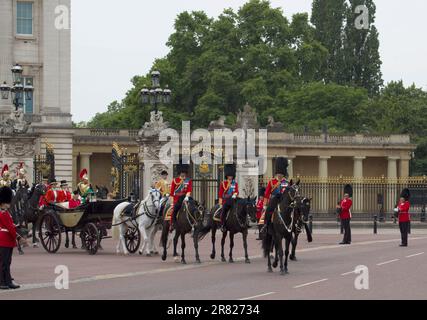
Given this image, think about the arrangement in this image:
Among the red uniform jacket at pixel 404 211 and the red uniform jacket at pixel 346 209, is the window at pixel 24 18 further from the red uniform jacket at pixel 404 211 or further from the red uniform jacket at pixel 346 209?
the red uniform jacket at pixel 404 211

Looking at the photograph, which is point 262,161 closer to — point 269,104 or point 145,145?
point 269,104

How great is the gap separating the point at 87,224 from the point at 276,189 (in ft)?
23.8

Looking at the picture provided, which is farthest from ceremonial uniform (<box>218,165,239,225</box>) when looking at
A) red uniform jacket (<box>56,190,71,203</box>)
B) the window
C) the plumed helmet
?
the window

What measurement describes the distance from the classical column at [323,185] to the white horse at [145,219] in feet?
87.6

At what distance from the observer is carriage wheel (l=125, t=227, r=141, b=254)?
94.3 feet

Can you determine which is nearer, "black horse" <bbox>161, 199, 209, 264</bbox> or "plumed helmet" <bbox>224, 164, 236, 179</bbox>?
"black horse" <bbox>161, 199, 209, 264</bbox>

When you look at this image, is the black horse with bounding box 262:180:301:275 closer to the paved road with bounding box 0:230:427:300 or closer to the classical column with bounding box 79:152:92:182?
the paved road with bounding box 0:230:427:300

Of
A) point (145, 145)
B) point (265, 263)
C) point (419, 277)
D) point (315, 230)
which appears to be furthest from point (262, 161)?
point (419, 277)

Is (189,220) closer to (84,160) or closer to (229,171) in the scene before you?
(229,171)

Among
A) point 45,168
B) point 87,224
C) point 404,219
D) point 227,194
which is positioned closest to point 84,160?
point 45,168

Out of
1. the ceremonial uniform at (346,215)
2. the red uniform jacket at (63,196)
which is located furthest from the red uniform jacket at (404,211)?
the red uniform jacket at (63,196)

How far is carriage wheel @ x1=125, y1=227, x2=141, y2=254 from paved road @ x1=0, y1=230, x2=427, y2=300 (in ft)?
2.18

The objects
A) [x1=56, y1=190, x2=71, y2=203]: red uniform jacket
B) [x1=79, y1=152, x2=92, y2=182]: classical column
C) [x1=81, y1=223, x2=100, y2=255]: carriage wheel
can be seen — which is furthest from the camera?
[x1=79, y1=152, x2=92, y2=182]: classical column

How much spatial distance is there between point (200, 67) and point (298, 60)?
28.1 feet
